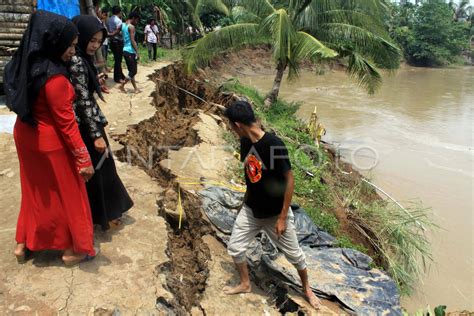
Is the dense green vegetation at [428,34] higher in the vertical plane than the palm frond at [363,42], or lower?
higher

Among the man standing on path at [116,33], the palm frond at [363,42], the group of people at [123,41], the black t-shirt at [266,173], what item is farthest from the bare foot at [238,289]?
the palm frond at [363,42]

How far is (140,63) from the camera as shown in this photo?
10.8 metres

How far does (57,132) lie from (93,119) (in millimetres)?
293

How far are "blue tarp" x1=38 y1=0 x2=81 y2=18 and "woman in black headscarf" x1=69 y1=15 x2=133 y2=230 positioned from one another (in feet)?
12.6

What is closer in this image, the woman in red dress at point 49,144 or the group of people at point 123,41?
the woman in red dress at point 49,144

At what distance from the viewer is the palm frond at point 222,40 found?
9250 mm

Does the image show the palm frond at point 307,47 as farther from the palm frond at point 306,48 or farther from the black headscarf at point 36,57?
the black headscarf at point 36,57

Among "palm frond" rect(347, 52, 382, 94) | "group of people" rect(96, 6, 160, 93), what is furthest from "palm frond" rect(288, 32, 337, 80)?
"group of people" rect(96, 6, 160, 93)

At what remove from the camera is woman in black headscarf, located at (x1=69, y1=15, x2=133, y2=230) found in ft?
7.87

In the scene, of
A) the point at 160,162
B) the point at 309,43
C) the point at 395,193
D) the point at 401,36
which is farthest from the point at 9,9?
the point at 401,36

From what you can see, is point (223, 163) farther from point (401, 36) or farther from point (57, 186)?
point (401, 36)

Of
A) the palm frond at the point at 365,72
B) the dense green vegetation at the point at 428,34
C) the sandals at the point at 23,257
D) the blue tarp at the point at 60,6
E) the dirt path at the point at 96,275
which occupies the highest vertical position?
the dense green vegetation at the point at 428,34

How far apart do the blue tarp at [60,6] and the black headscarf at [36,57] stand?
4068 mm

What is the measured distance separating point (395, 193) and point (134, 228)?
6.57 metres
